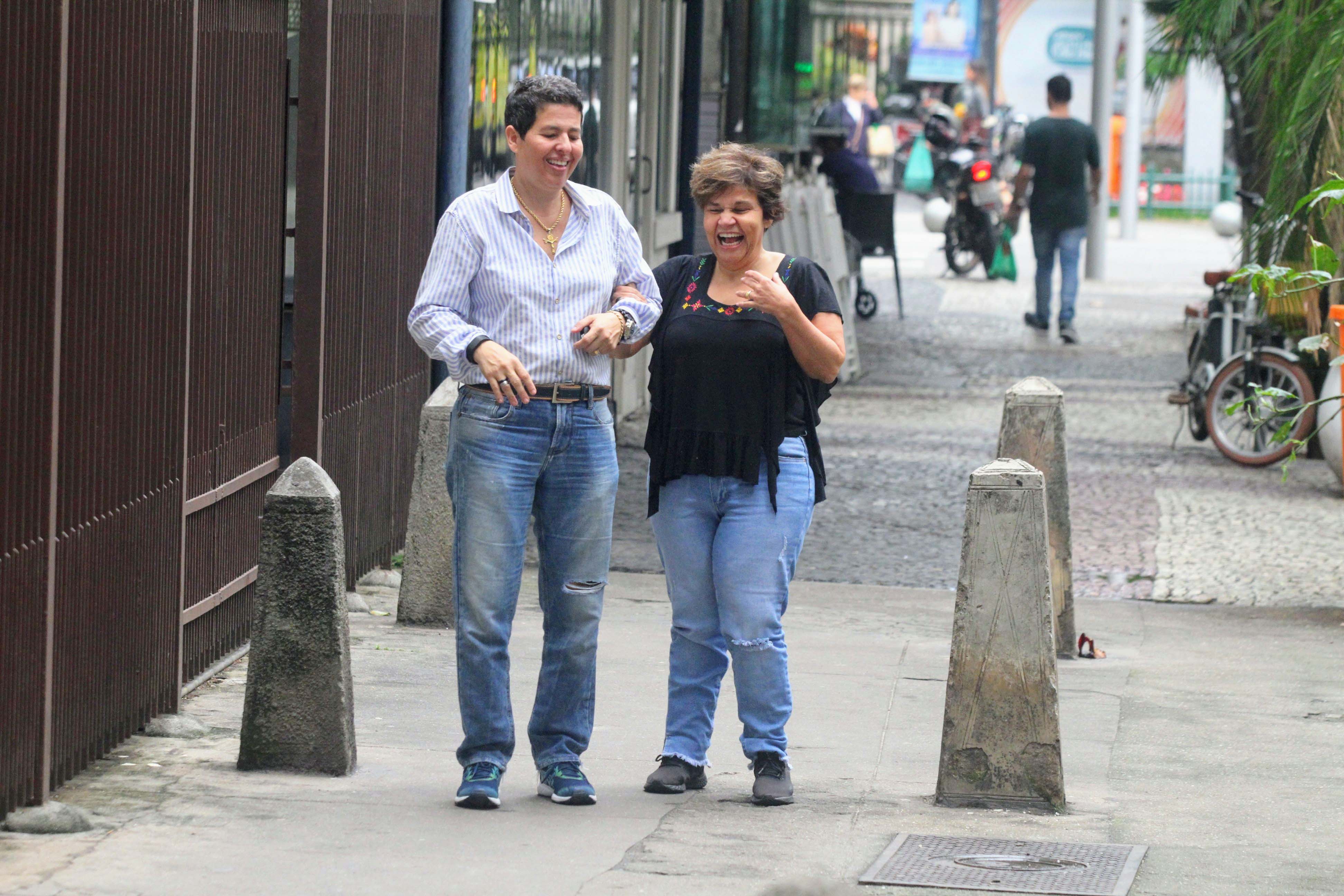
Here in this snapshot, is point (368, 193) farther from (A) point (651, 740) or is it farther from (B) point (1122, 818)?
(B) point (1122, 818)

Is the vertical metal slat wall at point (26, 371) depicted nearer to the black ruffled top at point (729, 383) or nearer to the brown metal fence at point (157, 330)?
the brown metal fence at point (157, 330)

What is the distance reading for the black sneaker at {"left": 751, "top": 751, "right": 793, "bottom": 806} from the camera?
17.9 feet

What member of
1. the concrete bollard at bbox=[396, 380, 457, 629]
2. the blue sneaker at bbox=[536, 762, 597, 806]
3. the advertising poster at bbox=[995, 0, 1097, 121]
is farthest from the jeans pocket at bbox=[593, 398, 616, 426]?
the advertising poster at bbox=[995, 0, 1097, 121]

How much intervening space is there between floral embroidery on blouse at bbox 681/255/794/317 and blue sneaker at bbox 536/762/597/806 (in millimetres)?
1231

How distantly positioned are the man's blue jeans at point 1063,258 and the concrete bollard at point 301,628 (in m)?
14.0

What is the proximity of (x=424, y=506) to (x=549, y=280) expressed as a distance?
2.65 metres

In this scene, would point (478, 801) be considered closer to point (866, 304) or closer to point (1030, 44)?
point (866, 304)

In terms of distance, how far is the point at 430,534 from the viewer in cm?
773

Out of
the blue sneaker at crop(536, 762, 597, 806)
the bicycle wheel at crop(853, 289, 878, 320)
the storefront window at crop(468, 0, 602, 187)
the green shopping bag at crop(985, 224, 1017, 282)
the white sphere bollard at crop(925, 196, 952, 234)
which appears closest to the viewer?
the blue sneaker at crop(536, 762, 597, 806)

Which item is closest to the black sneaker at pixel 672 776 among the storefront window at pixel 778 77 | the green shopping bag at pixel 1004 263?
the storefront window at pixel 778 77

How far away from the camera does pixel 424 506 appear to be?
7.70m

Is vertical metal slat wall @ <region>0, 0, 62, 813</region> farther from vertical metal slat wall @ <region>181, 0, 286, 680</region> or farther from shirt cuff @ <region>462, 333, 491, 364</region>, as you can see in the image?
vertical metal slat wall @ <region>181, 0, 286, 680</region>

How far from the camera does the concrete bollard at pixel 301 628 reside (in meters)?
5.46

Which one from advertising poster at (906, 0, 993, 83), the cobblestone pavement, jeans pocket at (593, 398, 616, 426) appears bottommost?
the cobblestone pavement
